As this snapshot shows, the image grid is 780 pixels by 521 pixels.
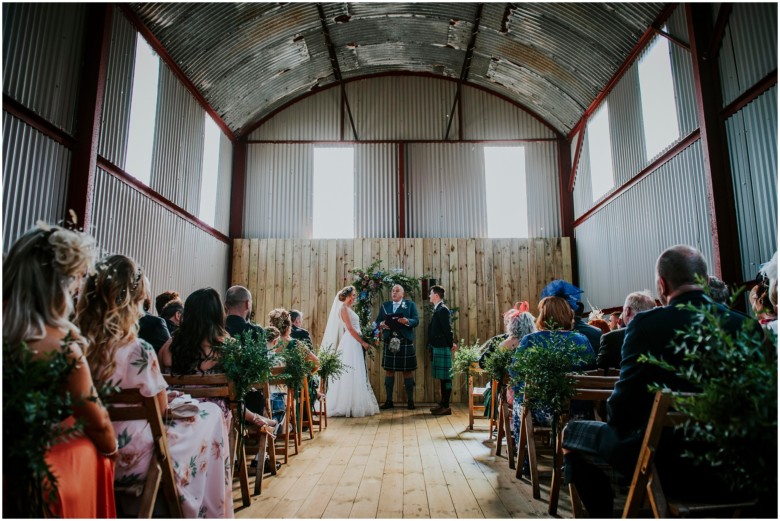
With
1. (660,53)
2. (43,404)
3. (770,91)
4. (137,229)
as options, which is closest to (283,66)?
(137,229)

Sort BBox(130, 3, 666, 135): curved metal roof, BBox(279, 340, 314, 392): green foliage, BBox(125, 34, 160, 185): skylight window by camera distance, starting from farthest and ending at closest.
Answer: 1. BBox(130, 3, 666, 135): curved metal roof
2. BBox(125, 34, 160, 185): skylight window
3. BBox(279, 340, 314, 392): green foliage

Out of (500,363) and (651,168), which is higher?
(651,168)

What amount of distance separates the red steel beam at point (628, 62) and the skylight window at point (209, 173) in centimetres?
641

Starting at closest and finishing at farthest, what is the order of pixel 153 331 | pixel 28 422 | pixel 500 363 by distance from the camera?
pixel 28 422 → pixel 153 331 → pixel 500 363

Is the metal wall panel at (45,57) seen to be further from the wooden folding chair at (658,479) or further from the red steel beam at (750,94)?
the red steel beam at (750,94)

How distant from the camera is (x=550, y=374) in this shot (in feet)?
9.81

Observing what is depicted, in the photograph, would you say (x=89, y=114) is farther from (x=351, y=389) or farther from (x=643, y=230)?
(x=643, y=230)

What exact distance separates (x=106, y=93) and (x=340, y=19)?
12.3ft

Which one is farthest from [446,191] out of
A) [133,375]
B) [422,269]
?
[133,375]

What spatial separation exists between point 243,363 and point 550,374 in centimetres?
185

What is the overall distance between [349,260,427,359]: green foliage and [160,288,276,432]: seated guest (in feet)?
17.3

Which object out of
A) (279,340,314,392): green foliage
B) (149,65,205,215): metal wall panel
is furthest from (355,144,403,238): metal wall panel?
(279,340,314,392): green foliage

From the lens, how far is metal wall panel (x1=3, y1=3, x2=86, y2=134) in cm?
417

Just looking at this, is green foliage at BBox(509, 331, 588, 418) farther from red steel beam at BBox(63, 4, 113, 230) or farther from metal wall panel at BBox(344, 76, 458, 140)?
metal wall panel at BBox(344, 76, 458, 140)
